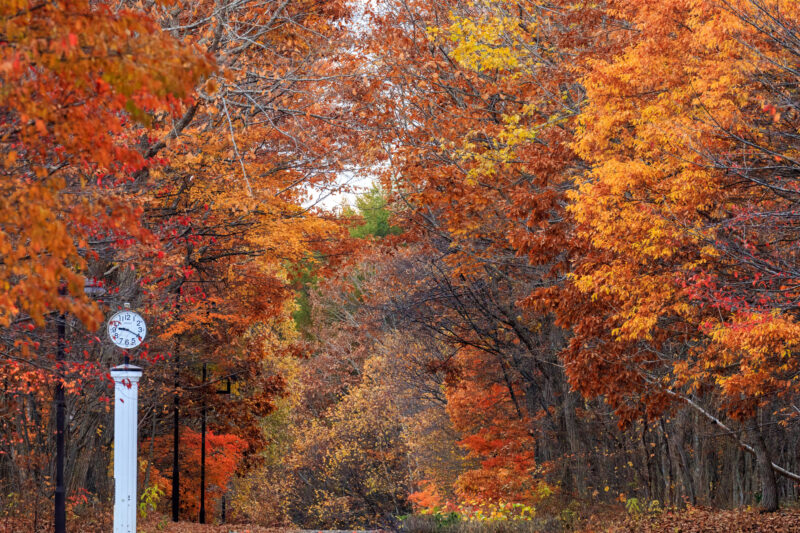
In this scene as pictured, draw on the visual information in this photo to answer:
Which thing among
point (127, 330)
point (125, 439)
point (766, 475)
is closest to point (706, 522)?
point (766, 475)

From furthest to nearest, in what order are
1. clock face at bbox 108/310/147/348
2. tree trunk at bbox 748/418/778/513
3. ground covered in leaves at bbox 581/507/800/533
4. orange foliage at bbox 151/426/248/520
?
orange foliage at bbox 151/426/248/520, tree trunk at bbox 748/418/778/513, ground covered in leaves at bbox 581/507/800/533, clock face at bbox 108/310/147/348

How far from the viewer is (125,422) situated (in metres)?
11.5

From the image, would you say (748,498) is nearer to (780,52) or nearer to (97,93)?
(780,52)

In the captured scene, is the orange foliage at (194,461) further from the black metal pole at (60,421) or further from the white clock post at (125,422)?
the white clock post at (125,422)

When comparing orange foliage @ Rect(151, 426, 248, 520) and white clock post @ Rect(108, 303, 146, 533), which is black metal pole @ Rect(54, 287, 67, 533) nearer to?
white clock post @ Rect(108, 303, 146, 533)

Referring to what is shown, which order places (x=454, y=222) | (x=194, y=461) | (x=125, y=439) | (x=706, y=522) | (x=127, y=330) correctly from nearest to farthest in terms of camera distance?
(x=125, y=439)
(x=127, y=330)
(x=706, y=522)
(x=454, y=222)
(x=194, y=461)

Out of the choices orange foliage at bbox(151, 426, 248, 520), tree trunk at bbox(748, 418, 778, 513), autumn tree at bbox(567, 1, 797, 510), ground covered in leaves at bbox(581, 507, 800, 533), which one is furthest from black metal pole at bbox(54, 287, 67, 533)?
orange foliage at bbox(151, 426, 248, 520)

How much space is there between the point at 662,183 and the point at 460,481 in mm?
12951

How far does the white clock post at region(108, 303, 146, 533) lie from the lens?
11.3 metres

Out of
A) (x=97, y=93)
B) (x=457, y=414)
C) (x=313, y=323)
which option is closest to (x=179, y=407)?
(x=457, y=414)

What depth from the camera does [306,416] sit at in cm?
4312

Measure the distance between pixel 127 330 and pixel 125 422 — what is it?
1.23m

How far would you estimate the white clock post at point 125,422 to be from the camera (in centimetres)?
1127

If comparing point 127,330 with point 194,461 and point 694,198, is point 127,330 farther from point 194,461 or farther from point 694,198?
point 194,461
